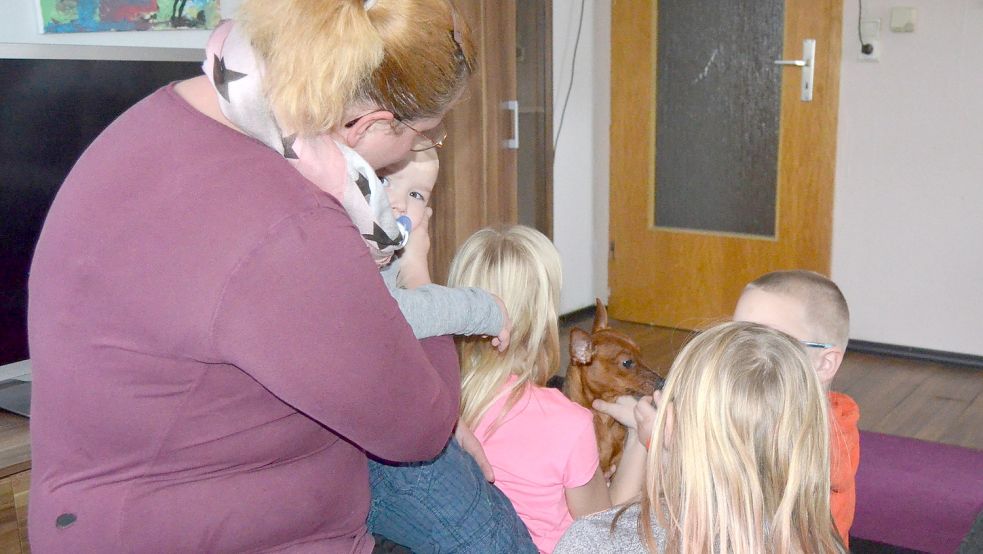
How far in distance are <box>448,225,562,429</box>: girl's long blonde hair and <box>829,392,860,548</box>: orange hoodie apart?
51 centimetres

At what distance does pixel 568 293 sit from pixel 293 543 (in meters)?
3.74

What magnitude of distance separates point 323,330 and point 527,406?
0.92 m

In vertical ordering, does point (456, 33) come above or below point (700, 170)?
above

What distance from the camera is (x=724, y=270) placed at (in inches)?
172

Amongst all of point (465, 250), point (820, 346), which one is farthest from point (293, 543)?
point (820, 346)

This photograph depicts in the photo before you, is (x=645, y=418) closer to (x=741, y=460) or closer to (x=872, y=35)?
(x=741, y=460)

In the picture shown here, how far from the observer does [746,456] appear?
45.1 inches

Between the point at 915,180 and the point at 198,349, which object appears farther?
the point at 915,180

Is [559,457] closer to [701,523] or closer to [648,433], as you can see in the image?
[648,433]

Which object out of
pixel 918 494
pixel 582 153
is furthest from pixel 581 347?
pixel 582 153

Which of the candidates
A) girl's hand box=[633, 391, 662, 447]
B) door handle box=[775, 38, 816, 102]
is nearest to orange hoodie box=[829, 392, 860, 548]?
girl's hand box=[633, 391, 662, 447]

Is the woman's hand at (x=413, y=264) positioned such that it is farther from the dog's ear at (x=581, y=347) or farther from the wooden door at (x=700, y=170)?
the wooden door at (x=700, y=170)

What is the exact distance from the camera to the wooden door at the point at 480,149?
9.49 ft

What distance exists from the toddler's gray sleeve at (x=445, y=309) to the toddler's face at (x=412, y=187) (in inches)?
4.3
